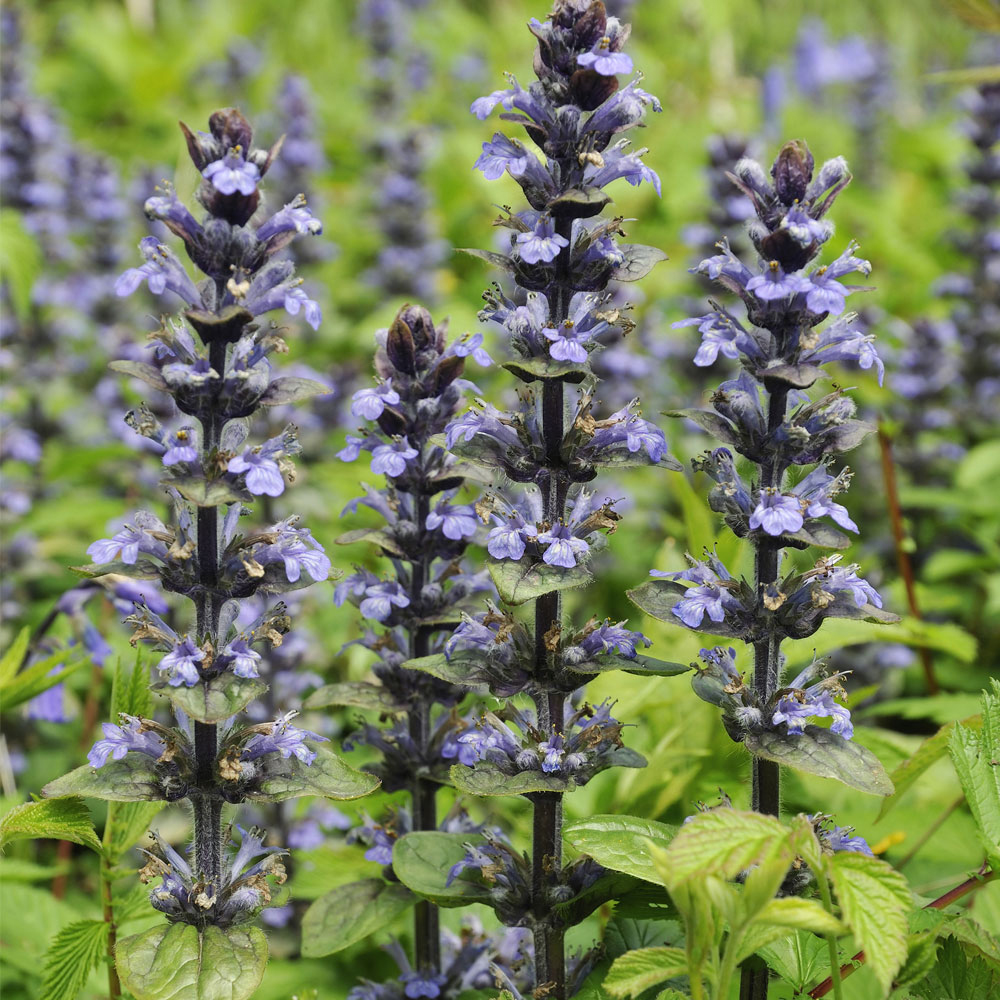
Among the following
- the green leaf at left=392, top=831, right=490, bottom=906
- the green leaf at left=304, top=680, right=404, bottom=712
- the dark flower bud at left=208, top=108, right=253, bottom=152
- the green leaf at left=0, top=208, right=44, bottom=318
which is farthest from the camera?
the green leaf at left=0, top=208, right=44, bottom=318

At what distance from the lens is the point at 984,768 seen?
2859 millimetres

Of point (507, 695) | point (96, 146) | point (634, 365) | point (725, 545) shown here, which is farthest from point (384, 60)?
point (507, 695)

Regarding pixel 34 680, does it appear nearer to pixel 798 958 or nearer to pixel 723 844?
pixel 723 844

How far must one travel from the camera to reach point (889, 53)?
579 inches

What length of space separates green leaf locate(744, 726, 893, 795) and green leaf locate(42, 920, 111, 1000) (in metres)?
1.86

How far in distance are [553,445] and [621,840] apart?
3.50ft

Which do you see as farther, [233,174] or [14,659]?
[14,659]

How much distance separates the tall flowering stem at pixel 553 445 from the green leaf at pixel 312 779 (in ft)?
0.89

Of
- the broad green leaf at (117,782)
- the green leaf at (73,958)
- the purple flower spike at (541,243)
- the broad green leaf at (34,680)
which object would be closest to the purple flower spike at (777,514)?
the purple flower spike at (541,243)

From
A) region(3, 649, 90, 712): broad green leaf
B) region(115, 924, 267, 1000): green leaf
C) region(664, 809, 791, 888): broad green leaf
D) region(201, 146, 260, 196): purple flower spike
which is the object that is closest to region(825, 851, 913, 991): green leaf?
region(664, 809, 791, 888): broad green leaf

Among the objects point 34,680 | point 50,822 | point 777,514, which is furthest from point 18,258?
point 777,514

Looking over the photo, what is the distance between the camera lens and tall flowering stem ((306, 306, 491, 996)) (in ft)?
10.5

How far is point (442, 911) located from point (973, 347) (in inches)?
224

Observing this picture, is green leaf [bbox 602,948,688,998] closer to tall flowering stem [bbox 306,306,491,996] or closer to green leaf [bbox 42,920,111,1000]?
tall flowering stem [bbox 306,306,491,996]
